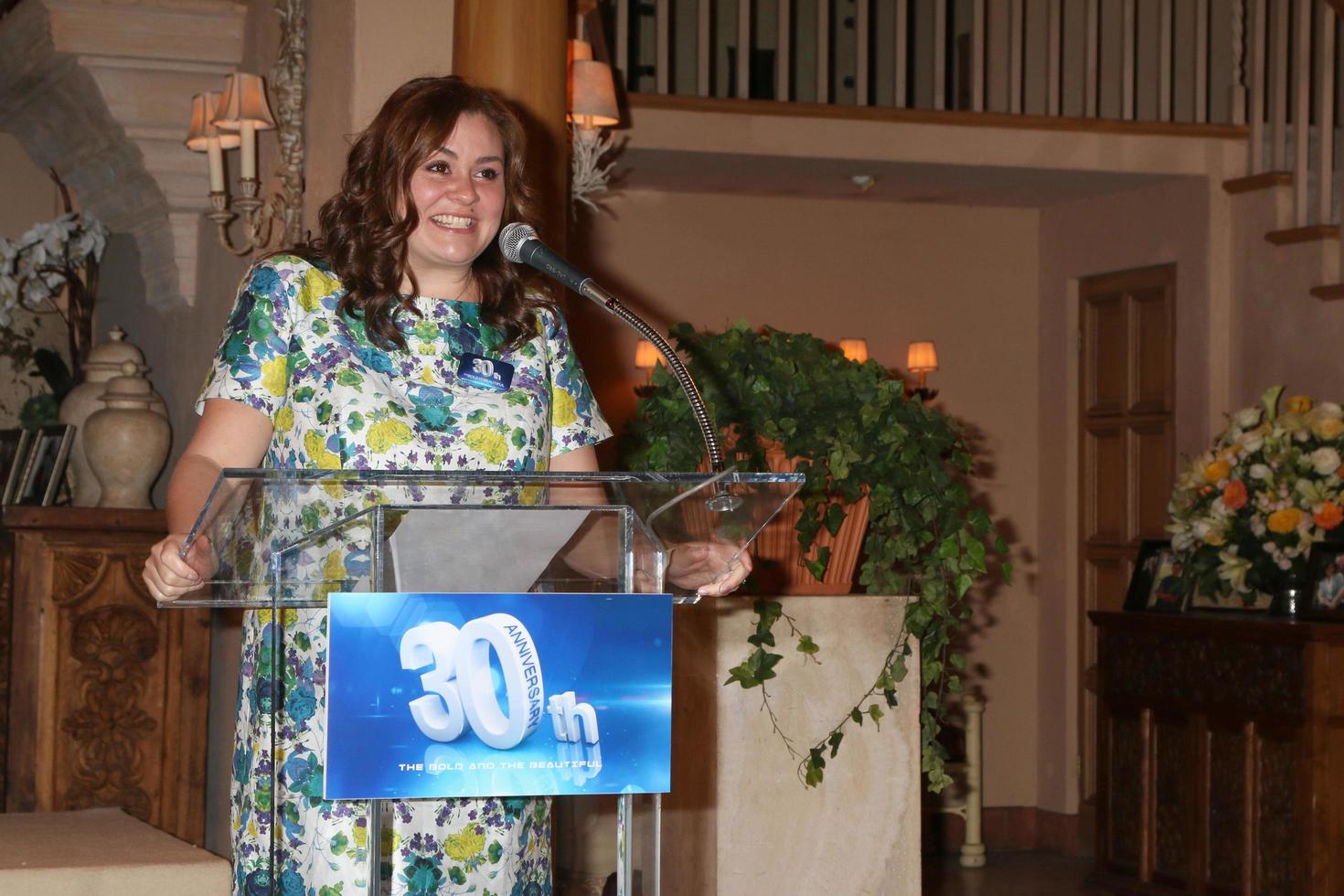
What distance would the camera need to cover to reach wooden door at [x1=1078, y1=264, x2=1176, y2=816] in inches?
265

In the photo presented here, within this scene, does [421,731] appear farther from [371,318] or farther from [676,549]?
[371,318]

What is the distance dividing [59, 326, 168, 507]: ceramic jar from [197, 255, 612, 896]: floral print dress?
2.54m

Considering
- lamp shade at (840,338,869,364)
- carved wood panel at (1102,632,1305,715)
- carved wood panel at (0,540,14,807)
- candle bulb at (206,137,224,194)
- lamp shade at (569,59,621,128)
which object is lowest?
carved wood panel at (1102,632,1305,715)

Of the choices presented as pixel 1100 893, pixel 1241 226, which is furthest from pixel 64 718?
pixel 1241 226

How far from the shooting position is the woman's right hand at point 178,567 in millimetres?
1230

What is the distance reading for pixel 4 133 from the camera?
5168 millimetres

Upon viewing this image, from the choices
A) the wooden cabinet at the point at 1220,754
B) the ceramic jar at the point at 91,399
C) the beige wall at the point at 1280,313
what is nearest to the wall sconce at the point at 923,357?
the beige wall at the point at 1280,313

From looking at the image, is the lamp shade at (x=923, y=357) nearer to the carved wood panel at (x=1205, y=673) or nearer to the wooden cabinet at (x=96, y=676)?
the carved wood panel at (x=1205, y=673)

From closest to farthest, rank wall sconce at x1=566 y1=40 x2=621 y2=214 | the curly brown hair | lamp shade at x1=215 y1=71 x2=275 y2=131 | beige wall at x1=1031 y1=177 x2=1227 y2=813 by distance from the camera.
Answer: the curly brown hair, lamp shade at x1=215 y1=71 x2=275 y2=131, wall sconce at x1=566 y1=40 x2=621 y2=214, beige wall at x1=1031 y1=177 x2=1227 y2=813

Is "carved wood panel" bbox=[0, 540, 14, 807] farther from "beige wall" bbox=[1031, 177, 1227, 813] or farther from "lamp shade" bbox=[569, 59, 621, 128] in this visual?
"beige wall" bbox=[1031, 177, 1227, 813]

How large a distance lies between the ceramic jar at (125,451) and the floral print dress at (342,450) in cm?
239

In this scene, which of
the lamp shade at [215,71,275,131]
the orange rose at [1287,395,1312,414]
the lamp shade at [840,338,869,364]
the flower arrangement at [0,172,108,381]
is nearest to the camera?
the lamp shade at [215,71,275,131]

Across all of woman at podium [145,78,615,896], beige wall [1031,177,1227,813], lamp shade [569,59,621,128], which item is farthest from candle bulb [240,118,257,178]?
beige wall [1031,177,1227,813]

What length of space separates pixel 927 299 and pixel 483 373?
5953mm
